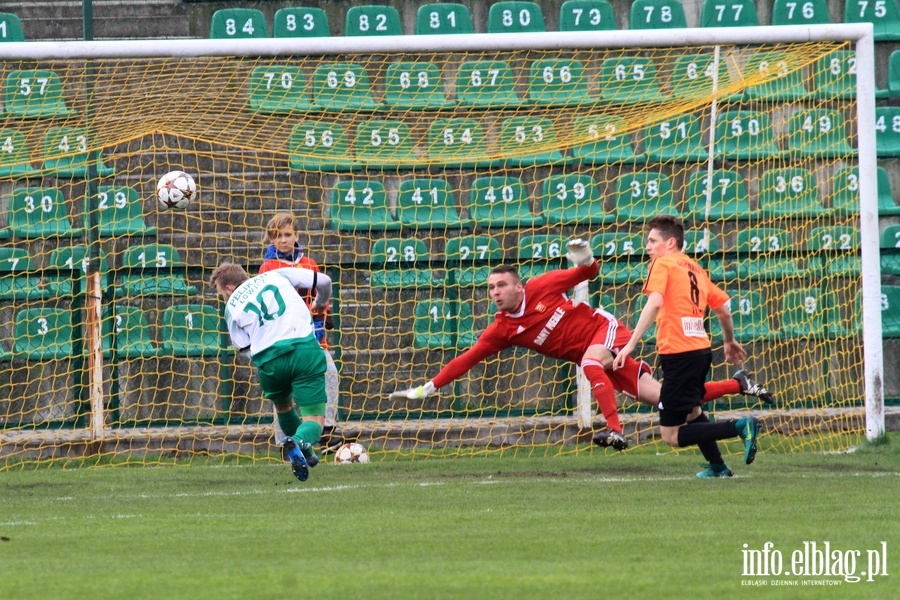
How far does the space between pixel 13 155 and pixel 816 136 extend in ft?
22.5

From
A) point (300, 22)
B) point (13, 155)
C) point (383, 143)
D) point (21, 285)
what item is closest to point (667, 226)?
point (383, 143)

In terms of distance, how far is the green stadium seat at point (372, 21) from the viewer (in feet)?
40.8

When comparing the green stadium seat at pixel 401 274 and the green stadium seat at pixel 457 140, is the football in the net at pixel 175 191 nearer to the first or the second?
the green stadium seat at pixel 401 274

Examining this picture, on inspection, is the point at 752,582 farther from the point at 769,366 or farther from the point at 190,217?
the point at 190,217

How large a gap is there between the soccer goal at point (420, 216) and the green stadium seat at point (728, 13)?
2.15 feet

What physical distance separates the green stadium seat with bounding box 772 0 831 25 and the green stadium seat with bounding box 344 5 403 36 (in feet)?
12.4

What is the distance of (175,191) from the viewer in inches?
350

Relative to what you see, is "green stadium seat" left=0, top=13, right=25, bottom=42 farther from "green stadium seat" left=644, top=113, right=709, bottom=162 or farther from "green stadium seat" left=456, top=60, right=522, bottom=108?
"green stadium seat" left=644, top=113, right=709, bottom=162

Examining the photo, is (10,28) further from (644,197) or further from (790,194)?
(790,194)

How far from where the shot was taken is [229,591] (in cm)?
416

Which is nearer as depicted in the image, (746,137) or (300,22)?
(746,137)

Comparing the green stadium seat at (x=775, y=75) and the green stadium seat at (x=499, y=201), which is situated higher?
the green stadium seat at (x=775, y=75)

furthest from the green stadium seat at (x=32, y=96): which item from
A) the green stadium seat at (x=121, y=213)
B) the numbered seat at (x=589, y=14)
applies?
the numbered seat at (x=589, y=14)

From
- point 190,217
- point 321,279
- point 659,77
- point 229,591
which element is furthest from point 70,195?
point 229,591
